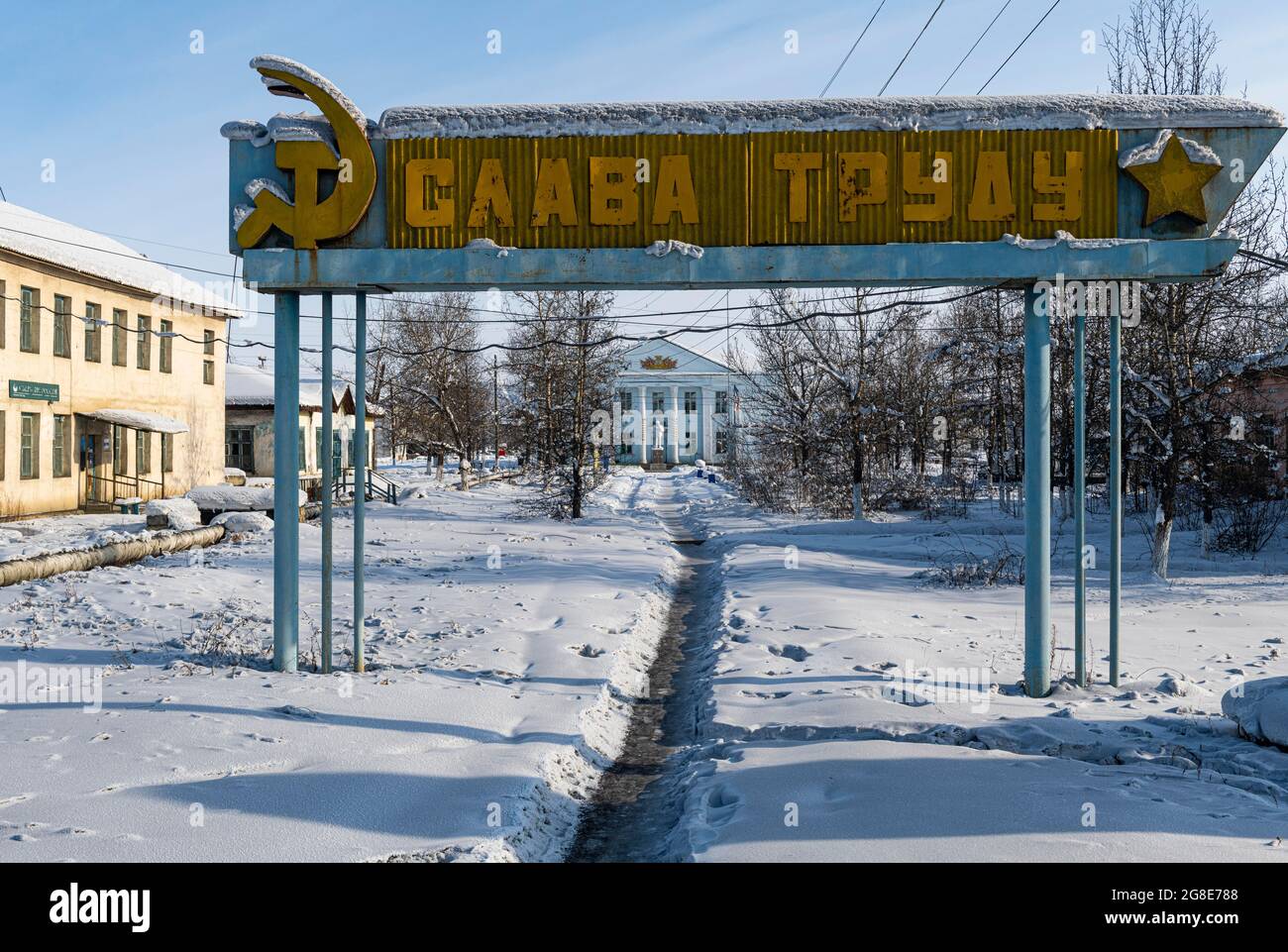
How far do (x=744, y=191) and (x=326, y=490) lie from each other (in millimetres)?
4398

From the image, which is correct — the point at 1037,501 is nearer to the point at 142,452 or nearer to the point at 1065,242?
the point at 1065,242

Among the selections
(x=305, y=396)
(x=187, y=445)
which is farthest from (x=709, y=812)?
(x=305, y=396)

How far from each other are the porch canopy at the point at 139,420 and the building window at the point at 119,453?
61 centimetres

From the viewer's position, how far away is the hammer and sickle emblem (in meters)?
8.13

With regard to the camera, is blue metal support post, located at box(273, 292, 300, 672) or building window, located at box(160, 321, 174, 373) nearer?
blue metal support post, located at box(273, 292, 300, 672)

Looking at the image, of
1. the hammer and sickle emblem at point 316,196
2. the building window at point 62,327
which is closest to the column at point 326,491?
the hammer and sickle emblem at point 316,196

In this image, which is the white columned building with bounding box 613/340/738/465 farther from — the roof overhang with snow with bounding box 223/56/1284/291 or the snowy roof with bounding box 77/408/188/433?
the roof overhang with snow with bounding box 223/56/1284/291

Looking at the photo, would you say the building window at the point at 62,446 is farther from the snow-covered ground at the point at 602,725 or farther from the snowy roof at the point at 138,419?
the snow-covered ground at the point at 602,725

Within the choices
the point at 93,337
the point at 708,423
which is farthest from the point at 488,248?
the point at 708,423

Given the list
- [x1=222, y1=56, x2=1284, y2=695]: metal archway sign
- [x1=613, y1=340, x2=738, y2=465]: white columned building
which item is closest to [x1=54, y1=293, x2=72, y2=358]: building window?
[x1=222, y1=56, x2=1284, y2=695]: metal archway sign

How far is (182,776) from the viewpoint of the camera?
579cm

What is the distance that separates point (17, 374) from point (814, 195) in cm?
2228

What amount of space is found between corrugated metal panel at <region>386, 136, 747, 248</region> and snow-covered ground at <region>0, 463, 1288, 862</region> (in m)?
3.89

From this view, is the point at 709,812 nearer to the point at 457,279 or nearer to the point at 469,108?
the point at 457,279
